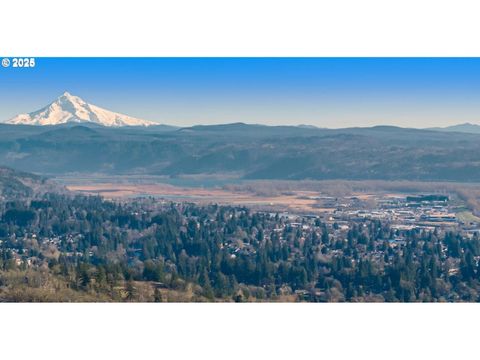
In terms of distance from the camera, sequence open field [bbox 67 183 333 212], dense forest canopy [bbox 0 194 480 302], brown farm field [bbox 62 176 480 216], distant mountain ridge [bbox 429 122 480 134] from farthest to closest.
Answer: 1. open field [bbox 67 183 333 212]
2. brown farm field [bbox 62 176 480 216]
3. distant mountain ridge [bbox 429 122 480 134]
4. dense forest canopy [bbox 0 194 480 302]

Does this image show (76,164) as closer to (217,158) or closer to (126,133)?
(126,133)

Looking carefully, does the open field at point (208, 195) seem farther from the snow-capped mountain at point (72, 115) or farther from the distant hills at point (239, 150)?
the snow-capped mountain at point (72, 115)

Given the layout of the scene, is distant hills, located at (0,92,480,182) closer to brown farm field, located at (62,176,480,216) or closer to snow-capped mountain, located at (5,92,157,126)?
snow-capped mountain, located at (5,92,157,126)

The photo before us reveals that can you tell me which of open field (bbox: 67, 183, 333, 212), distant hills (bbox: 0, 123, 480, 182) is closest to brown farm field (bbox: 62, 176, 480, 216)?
open field (bbox: 67, 183, 333, 212)

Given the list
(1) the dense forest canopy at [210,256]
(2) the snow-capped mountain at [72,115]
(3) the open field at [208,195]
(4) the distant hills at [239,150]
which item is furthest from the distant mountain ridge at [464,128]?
(2) the snow-capped mountain at [72,115]

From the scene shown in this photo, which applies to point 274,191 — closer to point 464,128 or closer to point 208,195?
point 208,195
